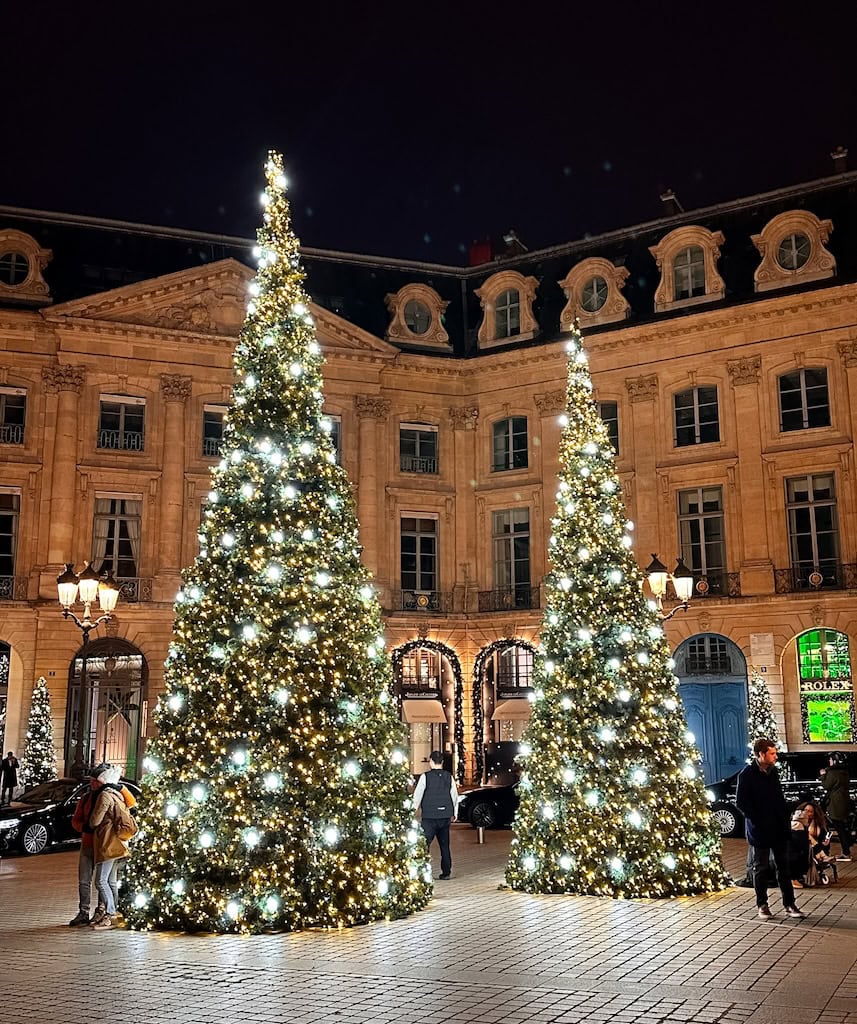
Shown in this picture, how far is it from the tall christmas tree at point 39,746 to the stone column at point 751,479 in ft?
59.9

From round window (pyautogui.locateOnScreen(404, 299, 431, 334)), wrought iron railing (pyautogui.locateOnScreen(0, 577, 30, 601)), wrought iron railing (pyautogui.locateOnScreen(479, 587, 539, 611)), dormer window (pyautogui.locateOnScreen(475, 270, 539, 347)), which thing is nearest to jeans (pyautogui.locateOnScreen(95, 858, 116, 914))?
wrought iron railing (pyautogui.locateOnScreen(0, 577, 30, 601))

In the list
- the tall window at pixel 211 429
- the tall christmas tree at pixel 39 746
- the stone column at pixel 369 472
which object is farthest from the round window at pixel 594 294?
the tall christmas tree at pixel 39 746

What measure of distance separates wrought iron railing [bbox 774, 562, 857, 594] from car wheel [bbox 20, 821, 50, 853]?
19.1 meters

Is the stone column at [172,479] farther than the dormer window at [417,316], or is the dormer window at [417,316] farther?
the dormer window at [417,316]

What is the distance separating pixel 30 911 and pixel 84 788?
8107 mm

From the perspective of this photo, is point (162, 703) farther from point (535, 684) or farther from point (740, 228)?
point (740, 228)

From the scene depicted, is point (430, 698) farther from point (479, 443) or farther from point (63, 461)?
point (63, 461)

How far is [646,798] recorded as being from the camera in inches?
513

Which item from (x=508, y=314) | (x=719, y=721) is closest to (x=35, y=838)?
(x=719, y=721)

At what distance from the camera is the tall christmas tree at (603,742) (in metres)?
13.0

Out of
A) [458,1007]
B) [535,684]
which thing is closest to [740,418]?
[535,684]

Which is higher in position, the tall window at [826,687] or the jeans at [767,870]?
the tall window at [826,687]

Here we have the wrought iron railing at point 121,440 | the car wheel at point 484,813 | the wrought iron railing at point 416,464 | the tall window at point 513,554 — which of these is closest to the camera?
the car wheel at point 484,813

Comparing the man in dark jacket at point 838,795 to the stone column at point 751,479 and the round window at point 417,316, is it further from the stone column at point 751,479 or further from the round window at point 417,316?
the round window at point 417,316
